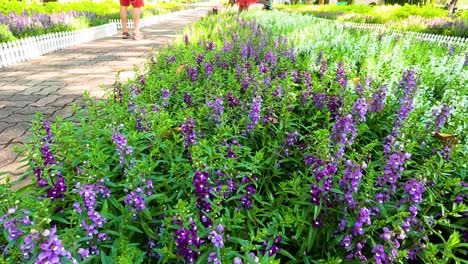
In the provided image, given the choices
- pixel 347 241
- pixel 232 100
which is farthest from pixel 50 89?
pixel 347 241

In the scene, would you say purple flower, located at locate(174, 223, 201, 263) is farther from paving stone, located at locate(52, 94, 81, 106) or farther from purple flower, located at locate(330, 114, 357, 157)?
paving stone, located at locate(52, 94, 81, 106)

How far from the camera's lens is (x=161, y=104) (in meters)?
3.70

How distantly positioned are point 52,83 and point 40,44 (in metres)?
3.85

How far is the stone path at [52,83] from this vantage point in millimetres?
4625

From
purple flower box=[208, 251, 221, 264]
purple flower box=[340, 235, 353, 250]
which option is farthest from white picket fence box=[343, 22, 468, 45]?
purple flower box=[208, 251, 221, 264]

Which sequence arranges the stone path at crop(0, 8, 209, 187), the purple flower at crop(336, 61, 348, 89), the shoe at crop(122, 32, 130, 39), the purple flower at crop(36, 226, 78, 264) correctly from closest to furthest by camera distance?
1. the purple flower at crop(36, 226, 78, 264)
2. the purple flower at crop(336, 61, 348, 89)
3. the stone path at crop(0, 8, 209, 187)
4. the shoe at crop(122, 32, 130, 39)

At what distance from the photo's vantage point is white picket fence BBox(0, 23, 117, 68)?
8594mm

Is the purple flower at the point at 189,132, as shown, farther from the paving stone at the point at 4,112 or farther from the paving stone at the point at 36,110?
the paving stone at the point at 4,112

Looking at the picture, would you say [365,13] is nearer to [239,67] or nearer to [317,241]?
[239,67]

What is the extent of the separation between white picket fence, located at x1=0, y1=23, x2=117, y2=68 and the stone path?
10.1 inches

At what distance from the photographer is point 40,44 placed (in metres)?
9.98

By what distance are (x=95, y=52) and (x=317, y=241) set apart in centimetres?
1054

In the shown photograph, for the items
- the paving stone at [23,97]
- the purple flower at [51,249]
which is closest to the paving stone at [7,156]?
the paving stone at [23,97]

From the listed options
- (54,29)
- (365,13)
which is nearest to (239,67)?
(54,29)
